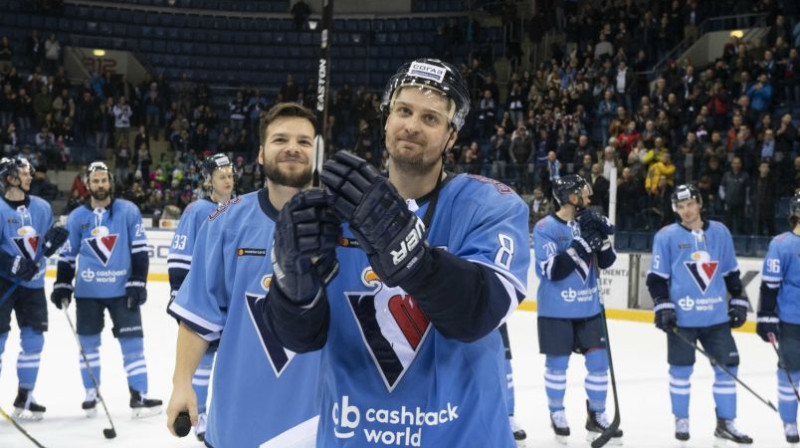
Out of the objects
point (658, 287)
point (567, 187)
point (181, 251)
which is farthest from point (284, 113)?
point (658, 287)

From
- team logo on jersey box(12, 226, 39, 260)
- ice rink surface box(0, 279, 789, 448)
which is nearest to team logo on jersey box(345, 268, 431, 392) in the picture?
ice rink surface box(0, 279, 789, 448)

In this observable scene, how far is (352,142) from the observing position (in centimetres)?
1866

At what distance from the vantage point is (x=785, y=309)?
5.90 metres

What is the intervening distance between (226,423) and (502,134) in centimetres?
1267

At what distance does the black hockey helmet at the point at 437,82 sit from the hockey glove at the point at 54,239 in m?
4.66

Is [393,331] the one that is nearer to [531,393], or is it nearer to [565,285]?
[565,285]

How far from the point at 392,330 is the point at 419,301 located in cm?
22

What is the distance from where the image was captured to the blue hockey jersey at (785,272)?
588 cm

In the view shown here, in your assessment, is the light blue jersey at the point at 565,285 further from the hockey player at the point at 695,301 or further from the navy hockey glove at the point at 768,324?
→ the navy hockey glove at the point at 768,324

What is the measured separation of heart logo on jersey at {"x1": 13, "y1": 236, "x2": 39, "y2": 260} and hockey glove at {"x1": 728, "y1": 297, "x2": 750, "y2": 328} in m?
4.49

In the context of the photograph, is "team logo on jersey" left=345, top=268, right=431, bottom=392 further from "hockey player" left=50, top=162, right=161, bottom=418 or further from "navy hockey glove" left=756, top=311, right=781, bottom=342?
"hockey player" left=50, top=162, right=161, bottom=418

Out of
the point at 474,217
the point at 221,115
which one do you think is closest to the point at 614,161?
the point at 474,217

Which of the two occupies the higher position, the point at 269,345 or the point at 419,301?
the point at 419,301

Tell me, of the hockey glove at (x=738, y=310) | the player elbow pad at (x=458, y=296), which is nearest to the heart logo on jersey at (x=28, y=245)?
the hockey glove at (x=738, y=310)
